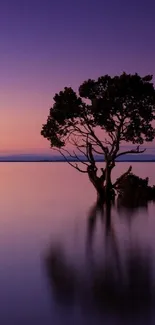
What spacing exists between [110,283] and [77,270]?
2.00 m

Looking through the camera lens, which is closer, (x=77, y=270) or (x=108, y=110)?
(x=77, y=270)

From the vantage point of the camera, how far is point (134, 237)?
21.1m

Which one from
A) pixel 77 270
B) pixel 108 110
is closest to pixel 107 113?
pixel 108 110

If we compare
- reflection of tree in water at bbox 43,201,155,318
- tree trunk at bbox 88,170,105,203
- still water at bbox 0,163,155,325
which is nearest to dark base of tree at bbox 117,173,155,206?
tree trunk at bbox 88,170,105,203

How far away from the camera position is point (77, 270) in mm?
13953

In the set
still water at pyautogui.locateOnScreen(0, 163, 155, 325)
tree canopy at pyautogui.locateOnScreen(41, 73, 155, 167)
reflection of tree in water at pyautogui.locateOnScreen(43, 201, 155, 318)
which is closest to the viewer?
still water at pyautogui.locateOnScreen(0, 163, 155, 325)

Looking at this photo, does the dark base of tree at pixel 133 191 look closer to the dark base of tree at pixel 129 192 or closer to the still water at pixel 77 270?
the dark base of tree at pixel 129 192

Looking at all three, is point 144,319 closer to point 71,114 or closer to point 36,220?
point 36,220

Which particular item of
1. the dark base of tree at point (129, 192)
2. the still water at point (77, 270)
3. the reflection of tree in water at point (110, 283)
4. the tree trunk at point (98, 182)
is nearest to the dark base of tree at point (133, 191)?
the dark base of tree at point (129, 192)

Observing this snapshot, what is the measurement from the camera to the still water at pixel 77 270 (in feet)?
31.7

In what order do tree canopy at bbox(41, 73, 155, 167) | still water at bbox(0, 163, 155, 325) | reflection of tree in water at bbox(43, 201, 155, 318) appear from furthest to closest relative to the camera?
tree canopy at bbox(41, 73, 155, 167), reflection of tree in water at bbox(43, 201, 155, 318), still water at bbox(0, 163, 155, 325)

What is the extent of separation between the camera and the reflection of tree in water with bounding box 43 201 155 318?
10188 millimetres

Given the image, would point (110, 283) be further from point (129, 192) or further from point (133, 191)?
point (133, 191)

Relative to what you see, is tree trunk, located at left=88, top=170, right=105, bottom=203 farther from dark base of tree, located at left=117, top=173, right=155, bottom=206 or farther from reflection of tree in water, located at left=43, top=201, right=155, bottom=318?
reflection of tree in water, located at left=43, top=201, right=155, bottom=318
